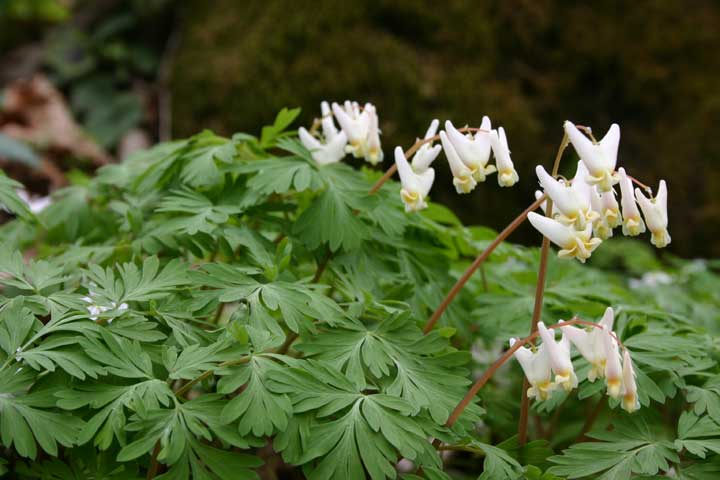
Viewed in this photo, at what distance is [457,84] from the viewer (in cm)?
541

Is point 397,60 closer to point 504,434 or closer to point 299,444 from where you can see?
point 504,434

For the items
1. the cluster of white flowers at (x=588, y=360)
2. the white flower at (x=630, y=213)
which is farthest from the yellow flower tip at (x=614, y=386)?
the white flower at (x=630, y=213)

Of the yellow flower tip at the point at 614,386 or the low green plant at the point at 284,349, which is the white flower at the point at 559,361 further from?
the low green plant at the point at 284,349

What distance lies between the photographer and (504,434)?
2.58 metres

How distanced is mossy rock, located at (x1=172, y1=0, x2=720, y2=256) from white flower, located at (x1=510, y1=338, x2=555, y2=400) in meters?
3.57

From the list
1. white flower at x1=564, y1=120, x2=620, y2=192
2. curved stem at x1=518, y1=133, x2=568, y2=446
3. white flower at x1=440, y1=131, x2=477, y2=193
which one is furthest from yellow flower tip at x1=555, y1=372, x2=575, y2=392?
white flower at x1=440, y1=131, x2=477, y2=193

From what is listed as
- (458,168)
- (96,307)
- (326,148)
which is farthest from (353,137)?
(96,307)

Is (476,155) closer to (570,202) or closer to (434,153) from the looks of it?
(434,153)

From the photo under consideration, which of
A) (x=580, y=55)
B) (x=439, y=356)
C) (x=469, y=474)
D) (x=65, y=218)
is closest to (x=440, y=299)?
(x=439, y=356)

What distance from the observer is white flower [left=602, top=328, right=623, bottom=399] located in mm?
1673

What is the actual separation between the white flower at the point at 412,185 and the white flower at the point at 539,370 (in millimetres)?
533

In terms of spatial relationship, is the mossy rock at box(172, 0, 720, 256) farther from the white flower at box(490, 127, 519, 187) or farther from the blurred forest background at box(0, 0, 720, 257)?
the white flower at box(490, 127, 519, 187)

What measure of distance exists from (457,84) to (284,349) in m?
3.68

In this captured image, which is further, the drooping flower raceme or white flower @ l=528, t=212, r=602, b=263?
the drooping flower raceme
